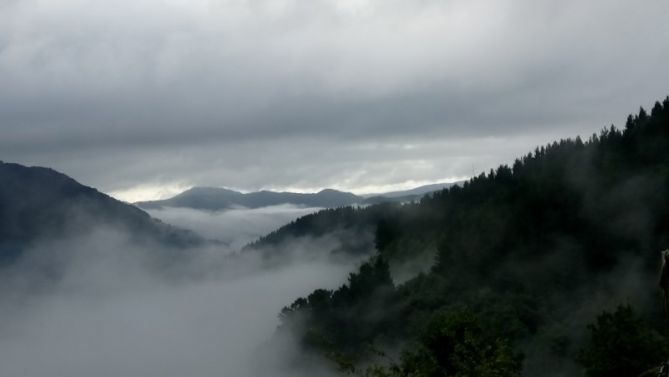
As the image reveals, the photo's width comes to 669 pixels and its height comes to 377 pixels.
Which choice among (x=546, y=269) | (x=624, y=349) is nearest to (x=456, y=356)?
(x=624, y=349)

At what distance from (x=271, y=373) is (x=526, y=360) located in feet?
200

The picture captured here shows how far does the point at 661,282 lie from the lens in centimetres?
1591

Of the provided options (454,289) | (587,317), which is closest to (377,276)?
(454,289)

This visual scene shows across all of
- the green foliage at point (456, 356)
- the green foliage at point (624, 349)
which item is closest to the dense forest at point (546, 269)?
the green foliage at point (624, 349)

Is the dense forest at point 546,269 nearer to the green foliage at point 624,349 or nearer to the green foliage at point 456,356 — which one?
the green foliage at point 624,349

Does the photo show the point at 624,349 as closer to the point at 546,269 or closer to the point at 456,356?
the point at 456,356

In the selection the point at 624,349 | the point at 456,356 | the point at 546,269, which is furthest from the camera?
the point at 546,269

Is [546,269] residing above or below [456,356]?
below

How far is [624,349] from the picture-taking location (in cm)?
4447

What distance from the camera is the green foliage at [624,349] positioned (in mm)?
43906

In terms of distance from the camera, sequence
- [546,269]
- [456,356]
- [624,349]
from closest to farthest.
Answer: [456,356] → [624,349] → [546,269]

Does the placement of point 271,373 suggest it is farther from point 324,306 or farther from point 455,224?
point 455,224

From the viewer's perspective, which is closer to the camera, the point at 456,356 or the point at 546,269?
the point at 456,356

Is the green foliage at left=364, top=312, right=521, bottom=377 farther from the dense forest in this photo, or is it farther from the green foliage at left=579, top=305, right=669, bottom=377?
the dense forest
